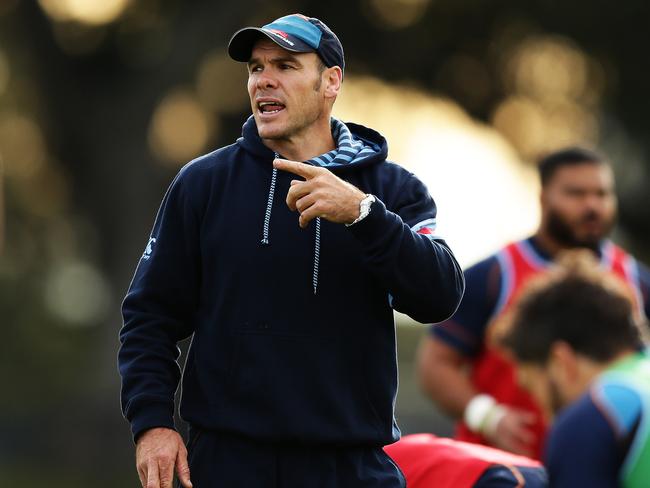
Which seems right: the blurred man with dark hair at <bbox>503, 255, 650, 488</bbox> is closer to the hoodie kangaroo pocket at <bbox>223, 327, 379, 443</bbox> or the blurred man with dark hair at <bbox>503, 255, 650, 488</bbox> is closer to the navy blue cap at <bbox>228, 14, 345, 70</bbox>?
the hoodie kangaroo pocket at <bbox>223, 327, 379, 443</bbox>

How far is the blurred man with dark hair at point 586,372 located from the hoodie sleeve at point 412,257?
1.83ft

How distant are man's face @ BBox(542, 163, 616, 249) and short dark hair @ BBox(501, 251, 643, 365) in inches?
65.4

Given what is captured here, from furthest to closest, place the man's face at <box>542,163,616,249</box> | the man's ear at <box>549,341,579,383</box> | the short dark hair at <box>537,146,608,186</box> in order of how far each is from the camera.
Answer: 1. the short dark hair at <box>537,146,608,186</box>
2. the man's face at <box>542,163,616,249</box>
3. the man's ear at <box>549,341,579,383</box>

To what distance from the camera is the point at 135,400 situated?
4242mm

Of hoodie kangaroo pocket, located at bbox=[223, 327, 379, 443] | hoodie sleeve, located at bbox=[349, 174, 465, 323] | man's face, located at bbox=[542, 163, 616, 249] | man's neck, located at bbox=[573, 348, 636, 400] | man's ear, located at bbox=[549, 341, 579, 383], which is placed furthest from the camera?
man's face, located at bbox=[542, 163, 616, 249]

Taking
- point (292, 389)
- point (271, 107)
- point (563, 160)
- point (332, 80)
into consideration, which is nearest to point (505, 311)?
point (563, 160)

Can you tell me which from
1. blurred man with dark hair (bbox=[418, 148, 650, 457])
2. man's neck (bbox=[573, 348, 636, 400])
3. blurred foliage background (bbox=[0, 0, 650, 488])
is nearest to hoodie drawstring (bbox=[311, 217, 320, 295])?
man's neck (bbox=[573, 348, 636, 400])

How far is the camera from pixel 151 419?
4.22m

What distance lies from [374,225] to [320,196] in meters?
0.19

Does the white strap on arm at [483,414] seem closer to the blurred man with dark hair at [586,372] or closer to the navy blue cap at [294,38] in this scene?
the blurred man with dark hair at [586,372]

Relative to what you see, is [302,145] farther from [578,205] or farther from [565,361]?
[578,205]

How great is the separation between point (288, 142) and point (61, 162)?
1990cm

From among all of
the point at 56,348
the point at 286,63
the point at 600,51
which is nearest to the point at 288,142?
the point at 286,63

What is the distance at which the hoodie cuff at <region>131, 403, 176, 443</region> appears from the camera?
166 inches
